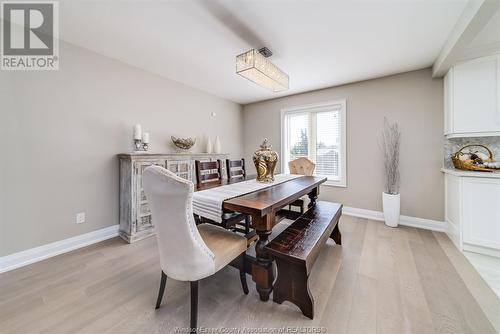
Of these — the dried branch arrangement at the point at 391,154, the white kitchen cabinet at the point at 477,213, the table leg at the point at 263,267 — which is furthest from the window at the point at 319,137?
the table leg at the point at 263,267

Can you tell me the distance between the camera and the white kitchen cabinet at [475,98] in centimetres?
215

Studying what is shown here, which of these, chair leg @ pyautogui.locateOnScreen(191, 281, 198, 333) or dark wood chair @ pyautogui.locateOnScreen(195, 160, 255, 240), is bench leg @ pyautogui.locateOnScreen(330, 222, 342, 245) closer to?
dark wood chair @ pyautogui.locateOnScreen(195, 160, 255, 240)

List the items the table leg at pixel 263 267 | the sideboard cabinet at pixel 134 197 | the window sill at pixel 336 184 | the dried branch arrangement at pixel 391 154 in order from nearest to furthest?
the table leg at pixel 263 267 < the sideboard cabinet at pixel 134 197 < the dried branch arrangement at pixel 391 154 < the window sill at pixel 336 184

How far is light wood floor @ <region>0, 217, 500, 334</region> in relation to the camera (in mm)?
1230

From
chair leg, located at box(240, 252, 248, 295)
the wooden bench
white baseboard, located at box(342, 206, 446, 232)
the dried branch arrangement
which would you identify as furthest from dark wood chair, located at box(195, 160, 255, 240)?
the dried branch arrangement

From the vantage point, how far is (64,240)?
2158 mm

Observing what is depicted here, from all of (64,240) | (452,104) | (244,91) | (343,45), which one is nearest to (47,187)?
(64,240)

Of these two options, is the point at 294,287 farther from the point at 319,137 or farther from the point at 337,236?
the point at 319,137

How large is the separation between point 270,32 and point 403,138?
2.62 m

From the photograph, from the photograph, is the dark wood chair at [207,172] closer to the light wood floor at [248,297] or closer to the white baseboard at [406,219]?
the light wood floor at [248,297]

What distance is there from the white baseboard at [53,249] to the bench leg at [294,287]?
2.38m

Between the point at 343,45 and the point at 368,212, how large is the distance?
2648 millimetres

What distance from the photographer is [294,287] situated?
132 centimetres

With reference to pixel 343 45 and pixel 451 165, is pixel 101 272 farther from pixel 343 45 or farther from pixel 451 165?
pixel 451 165
